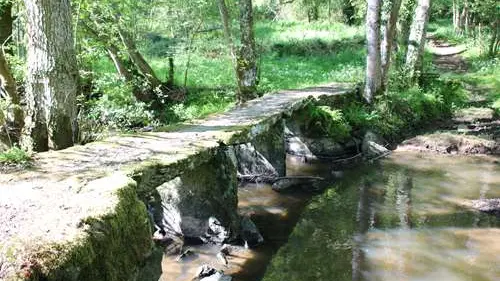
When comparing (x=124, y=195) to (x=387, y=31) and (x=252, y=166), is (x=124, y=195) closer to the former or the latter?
(x=252, y=166)

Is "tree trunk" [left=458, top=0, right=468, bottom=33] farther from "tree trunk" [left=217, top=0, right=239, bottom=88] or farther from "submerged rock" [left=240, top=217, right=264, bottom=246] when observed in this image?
"submerged rock" [left=240, top=217, right=264, bottom=246]

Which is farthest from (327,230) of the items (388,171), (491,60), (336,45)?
(336,45)

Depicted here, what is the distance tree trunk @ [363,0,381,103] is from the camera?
14.4m

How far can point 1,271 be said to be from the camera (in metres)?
3.31

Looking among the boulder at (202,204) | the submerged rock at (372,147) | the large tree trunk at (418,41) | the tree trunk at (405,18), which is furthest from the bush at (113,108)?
the tree trunk at (405,18)

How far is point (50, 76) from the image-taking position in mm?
7449

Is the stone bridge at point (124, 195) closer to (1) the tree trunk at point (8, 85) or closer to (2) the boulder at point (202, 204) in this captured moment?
(2) the boulder at point (202, 204)

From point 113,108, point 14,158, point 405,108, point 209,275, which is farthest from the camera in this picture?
point 405,108

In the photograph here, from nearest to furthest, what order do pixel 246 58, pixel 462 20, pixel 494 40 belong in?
pixel 246 58, pixel 494 40, pixel 462 20

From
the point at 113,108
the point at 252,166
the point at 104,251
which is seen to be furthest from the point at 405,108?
the point at 104,251

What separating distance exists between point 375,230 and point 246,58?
26.0ft

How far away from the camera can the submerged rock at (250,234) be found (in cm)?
841

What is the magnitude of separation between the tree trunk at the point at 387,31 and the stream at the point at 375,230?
4259mm

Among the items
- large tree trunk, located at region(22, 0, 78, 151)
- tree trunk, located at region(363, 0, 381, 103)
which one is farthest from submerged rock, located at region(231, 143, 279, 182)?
tree trunk, located at region(363, 0, 381, 103)
